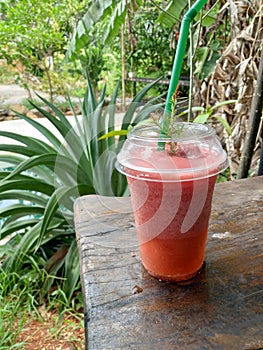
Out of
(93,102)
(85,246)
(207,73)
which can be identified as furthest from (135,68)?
(85,246)

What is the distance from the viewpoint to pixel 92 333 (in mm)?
350

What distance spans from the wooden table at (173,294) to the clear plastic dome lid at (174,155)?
0.15 meters

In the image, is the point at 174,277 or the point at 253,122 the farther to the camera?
the point at 253,122

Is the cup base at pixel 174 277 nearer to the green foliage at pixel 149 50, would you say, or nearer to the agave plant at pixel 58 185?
the agave plant at pixel 58 185

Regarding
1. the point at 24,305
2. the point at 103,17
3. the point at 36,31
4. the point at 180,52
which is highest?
the point at 36,31

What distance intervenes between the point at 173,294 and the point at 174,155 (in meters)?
→ 0.17

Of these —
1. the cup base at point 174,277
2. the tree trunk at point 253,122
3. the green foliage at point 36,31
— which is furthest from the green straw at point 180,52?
the green foliage at point 36,31

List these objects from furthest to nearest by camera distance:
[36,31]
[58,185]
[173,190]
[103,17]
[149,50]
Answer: [149,50]
[36,31]
[103,17]
[58,185]
[173,190]

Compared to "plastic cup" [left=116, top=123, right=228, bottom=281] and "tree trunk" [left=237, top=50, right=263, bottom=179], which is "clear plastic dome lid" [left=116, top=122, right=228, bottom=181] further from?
"tree trunk" [left=237, top=50, right=263, bottom=179]

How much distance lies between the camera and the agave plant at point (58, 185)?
118 centimetres

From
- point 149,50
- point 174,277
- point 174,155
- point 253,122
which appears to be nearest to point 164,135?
point 174,155

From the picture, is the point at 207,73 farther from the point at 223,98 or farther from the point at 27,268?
the point at 27,268

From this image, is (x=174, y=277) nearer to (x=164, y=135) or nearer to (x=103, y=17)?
(x=164, y=135)

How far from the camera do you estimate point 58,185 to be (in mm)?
1293
